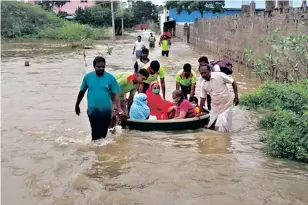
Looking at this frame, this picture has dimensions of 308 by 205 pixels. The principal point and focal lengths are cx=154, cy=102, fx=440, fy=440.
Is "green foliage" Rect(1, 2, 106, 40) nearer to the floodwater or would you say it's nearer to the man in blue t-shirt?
the floodwater

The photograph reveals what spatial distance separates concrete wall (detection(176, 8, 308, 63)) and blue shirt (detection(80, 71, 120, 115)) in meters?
7.36

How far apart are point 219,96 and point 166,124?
1070 mm

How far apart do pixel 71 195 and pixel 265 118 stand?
472 centimetres

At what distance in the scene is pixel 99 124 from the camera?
6.93m

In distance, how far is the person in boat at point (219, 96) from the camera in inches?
305

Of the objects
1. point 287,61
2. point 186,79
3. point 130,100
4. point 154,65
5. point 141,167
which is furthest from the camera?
point 287,61

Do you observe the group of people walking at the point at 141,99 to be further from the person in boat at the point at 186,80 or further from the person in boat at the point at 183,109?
the person in boat at the point at 186,80

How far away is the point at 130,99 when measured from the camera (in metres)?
8.45

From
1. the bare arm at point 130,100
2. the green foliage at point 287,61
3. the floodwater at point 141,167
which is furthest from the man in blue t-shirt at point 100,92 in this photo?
the green foliage at point 287,61

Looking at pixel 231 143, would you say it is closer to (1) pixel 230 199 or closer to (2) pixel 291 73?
(1) pixel 230 199

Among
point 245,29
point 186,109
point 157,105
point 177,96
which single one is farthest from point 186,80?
point 245,29

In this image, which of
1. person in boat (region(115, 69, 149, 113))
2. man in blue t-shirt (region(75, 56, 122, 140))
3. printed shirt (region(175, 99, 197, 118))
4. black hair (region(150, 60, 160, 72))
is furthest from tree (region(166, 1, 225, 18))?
man in blue t-shirt (region(75, 56, 122, 140))

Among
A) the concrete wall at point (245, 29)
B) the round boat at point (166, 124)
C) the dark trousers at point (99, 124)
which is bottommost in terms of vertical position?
the round boat at point (166, 124)

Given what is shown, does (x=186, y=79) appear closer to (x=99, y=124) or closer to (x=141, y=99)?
(x=141, y=99)
